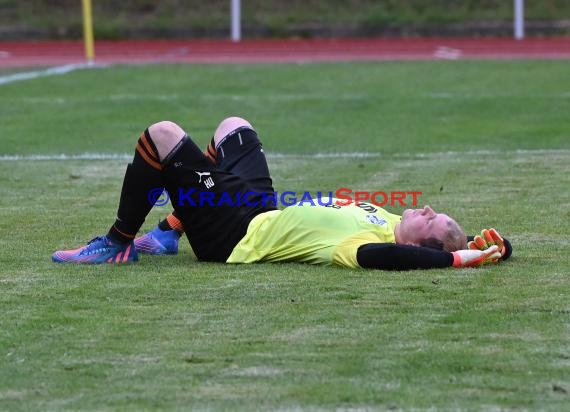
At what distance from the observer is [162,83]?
18266 mm

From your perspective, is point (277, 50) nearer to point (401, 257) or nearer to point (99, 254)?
point (99, 254)

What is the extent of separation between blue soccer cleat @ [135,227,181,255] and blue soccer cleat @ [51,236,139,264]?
324 mm

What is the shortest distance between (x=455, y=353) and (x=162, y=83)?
1381 centimetres

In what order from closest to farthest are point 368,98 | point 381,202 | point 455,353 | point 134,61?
point 455,353 < point 381,202 < point 368,98 < point 134,61

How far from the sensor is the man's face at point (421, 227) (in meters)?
6.39

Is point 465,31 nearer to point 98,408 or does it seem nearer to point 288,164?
point 288,164

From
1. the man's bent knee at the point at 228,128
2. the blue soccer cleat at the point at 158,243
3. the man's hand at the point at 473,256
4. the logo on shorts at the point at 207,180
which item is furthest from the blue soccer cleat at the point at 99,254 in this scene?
the man's hand at the point at 473,256

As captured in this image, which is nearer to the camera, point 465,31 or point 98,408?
point 98,408

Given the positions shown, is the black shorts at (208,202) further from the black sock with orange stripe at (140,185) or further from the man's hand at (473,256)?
the man's hand at (473,256)

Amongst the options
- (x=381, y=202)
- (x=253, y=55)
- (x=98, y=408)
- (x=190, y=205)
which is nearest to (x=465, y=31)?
(x=253, y=55)

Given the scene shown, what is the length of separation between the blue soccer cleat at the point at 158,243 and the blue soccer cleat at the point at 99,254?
1.06 ft

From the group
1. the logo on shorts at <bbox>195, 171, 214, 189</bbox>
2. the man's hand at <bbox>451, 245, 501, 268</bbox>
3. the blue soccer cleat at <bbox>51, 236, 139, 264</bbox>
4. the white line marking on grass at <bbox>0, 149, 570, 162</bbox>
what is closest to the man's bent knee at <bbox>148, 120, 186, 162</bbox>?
the logo on shorts at <bbox>195, 171, 214, 189</bbox>

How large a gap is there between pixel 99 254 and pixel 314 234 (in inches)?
44.6

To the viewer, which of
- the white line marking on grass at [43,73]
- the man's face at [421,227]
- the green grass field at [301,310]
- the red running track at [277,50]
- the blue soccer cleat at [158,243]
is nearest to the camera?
the green grass field at [301,310]
